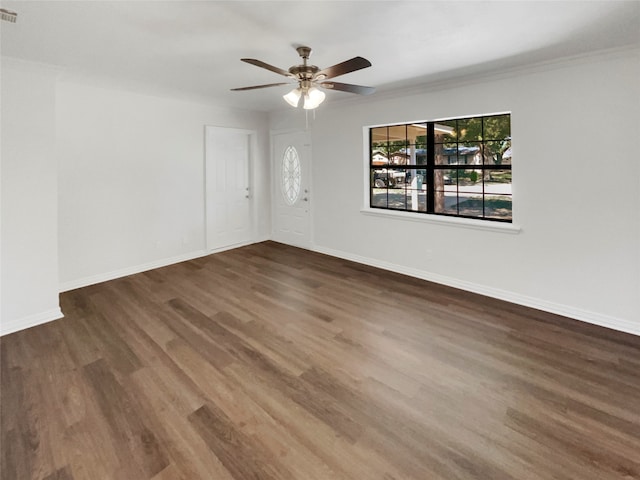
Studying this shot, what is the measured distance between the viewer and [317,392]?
2.22 metres

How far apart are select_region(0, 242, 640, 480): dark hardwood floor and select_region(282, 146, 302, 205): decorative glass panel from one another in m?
2.85

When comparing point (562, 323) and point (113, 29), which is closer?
point (113, 29)

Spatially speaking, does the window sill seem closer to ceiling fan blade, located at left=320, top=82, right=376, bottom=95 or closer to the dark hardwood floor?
the dark hardwood floor

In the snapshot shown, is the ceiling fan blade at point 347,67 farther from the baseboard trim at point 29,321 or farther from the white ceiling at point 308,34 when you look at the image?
the baseboard trim at point 29,321

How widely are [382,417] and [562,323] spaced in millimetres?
2287

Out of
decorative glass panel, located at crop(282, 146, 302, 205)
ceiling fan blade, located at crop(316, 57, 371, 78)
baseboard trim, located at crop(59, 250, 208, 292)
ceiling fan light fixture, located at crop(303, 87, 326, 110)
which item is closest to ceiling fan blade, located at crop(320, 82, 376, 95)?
ceiling fan light fixture, located at crop(303, 87, 326, 110)

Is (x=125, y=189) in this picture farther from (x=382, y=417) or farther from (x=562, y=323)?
(x=562, y=323)

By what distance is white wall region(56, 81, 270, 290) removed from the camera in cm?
407

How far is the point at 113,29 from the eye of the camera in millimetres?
2500

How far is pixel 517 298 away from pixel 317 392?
263 cm

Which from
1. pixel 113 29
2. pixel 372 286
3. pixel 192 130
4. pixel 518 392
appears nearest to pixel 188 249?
pixel 192 130

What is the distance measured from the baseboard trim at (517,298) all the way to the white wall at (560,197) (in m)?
0.01

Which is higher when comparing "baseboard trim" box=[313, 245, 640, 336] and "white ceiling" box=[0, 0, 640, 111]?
"white ceiling" box=[0, 0, 640, 111]

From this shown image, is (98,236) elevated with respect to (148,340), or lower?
elevated
